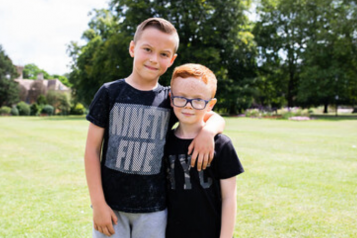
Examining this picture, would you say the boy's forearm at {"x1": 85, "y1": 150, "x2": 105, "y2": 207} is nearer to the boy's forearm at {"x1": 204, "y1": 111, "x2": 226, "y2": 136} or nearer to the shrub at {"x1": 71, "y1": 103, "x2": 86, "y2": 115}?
the boy's forearm at {"x1": 204, "y1": 111, "x2": 226, "y2": 136}

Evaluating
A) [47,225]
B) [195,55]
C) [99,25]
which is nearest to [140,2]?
[195,55]

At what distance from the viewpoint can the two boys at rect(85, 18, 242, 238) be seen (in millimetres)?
1876

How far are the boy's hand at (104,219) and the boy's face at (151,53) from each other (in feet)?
2.76

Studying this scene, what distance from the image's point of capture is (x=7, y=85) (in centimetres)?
5303

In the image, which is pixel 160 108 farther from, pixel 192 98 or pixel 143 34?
pixel 143 34

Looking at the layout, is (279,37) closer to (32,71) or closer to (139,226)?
(139,226)

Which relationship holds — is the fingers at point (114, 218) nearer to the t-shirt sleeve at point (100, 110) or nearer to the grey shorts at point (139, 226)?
the grey shorts at point (139, 226)

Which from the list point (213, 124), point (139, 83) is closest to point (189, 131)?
point (213, 124)

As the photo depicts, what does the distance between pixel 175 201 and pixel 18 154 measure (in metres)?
8.15

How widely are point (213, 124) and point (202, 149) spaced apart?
24cm

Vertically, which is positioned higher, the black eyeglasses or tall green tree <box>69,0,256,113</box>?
tall green tree <box>69,0,256,113</box>

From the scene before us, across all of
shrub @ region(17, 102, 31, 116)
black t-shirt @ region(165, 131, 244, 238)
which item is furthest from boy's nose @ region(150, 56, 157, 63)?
shrub @ region(17, 102, 31, 116)

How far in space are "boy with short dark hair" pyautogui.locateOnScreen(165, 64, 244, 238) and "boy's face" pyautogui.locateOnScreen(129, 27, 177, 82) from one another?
0.14 meters

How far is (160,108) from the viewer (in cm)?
197
